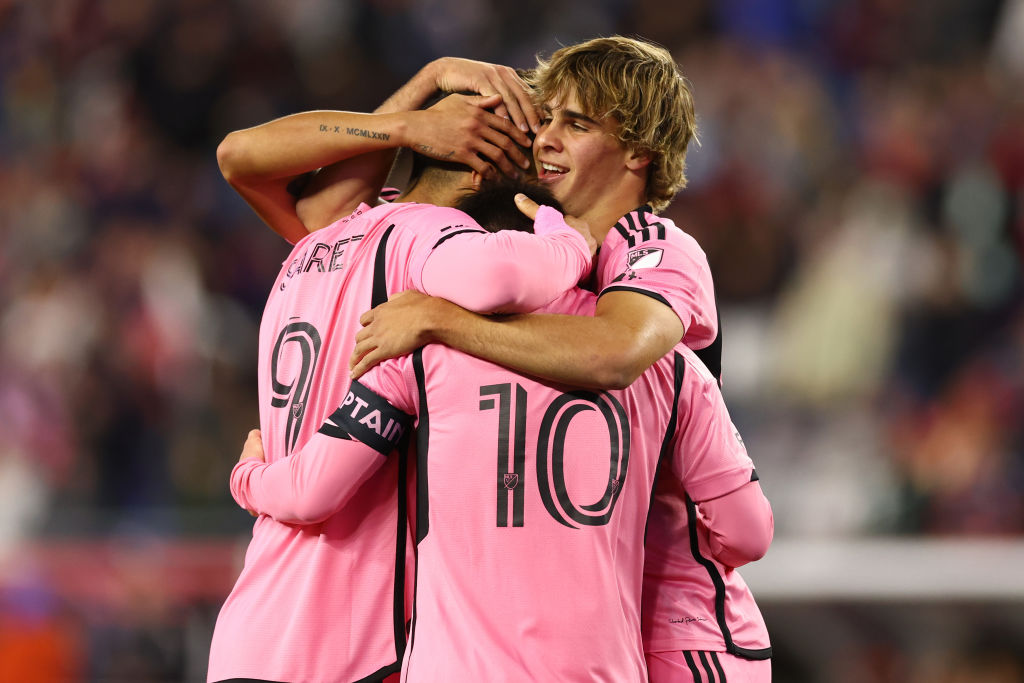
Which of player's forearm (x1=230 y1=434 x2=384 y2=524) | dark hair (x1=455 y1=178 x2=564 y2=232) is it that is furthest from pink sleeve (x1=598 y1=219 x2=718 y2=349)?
player's forearm (x1=230 y1=434 x2=384 y2=524)

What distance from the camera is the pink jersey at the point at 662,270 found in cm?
293

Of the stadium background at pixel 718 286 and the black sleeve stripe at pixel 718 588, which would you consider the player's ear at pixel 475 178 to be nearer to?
the black sleeve stripe at pixel 718 588

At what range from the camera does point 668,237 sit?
308cm

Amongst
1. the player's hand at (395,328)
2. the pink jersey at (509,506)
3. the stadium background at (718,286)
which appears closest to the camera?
the pink jersey at (509,506)

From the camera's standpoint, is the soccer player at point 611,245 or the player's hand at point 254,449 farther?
the player's hand at point 254,449

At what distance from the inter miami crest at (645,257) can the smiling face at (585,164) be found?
41 cm

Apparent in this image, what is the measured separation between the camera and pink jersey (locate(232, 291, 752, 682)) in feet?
8.91

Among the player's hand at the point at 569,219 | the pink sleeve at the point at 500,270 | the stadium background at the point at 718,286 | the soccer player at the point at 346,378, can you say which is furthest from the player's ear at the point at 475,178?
the stadium background at the point at 718,286

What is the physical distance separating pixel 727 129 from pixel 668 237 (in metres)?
6.27

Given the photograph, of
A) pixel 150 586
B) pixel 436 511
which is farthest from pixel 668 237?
pixel 150 586

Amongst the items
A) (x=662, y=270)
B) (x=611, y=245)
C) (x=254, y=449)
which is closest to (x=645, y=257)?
(x=662, y=270)

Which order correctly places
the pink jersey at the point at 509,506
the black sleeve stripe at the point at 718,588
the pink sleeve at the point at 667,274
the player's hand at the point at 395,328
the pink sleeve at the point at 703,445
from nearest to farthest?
1. the pink jersey at the point at 509,506
2. the player's hand at the point at 395,328
3. the pink sleeve at the point at 667,274
4. the pink sleeve at the point at 703,445
5. the black sleeve stripe at the point at 718,588

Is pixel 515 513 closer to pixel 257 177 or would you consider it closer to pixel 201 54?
pixel 257 177

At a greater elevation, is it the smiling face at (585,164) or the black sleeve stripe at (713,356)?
the smiling face at (585,164)
